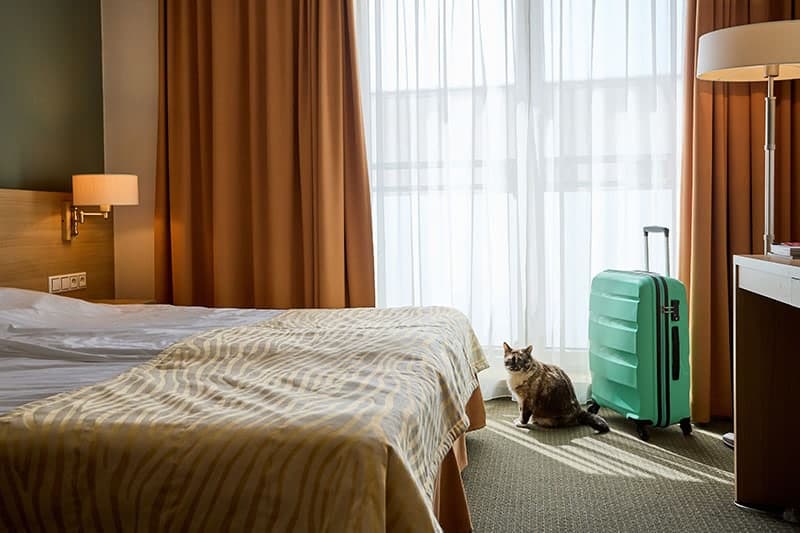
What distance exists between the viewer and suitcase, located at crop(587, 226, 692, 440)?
3.28 m

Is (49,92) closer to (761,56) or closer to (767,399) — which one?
(761,56)

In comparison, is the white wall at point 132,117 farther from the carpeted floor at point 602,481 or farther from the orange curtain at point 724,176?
the orange curtain at point 724,176

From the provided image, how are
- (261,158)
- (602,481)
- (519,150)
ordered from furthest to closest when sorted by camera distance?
(261,158)
(519,150)
(602,481)

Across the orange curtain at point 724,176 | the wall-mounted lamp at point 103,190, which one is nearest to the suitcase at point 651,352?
the orange curtain at point 724,176

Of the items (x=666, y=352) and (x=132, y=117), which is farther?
(x=132, y=117)

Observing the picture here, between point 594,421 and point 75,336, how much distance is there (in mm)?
2233

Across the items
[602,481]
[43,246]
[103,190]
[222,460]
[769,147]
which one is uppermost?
[769,147]

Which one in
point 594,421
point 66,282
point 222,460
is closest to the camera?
point 222,460

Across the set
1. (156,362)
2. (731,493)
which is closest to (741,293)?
(731,493)

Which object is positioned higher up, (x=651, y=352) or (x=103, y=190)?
(x=103, y=190)

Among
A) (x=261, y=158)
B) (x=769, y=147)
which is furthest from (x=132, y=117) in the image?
(x=769, y=147)

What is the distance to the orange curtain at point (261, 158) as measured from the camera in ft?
13.1

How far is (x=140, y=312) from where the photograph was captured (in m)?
3.16

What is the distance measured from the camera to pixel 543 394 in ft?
11.5
